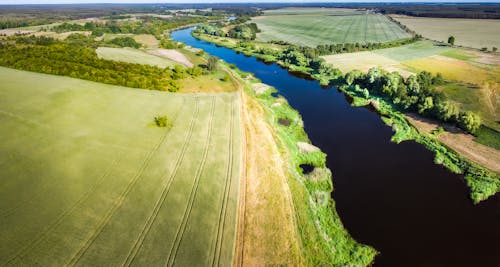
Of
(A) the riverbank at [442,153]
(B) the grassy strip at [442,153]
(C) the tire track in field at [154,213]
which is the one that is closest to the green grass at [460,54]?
(A) the riverbank at [442,153]

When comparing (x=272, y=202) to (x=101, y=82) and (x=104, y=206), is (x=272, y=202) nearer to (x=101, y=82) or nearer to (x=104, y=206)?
(x=104, y=206)

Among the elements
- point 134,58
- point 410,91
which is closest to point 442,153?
point 410,91

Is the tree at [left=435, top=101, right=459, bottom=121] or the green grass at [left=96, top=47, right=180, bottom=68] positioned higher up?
the green grass at [left=96, top=47, right=180, bottom=68]

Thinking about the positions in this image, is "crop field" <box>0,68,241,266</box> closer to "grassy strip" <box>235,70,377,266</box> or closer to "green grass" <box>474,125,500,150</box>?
"grassy strip" <box>235,70,377,266</box>

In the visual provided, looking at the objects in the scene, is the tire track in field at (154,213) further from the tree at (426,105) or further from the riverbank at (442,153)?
the tree at (426,105)

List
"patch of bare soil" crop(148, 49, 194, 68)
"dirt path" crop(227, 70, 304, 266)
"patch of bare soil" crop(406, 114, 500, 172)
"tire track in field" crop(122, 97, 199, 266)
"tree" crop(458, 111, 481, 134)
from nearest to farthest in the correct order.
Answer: "tire track in field" crop(122, 97, 199, 266) → "dirt path" crop(227, 70, 304, 266) → "patch of bare soil" crop(406, 114, 500, 172) → "tree" crop(458, 111, 481, 134) → "patch of bare soil" crop(148, 49, 194, 68)

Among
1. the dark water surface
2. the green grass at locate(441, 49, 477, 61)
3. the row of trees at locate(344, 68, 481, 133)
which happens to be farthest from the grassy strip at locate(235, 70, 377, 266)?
the green grass at locate(441, 49, 477, 61)
